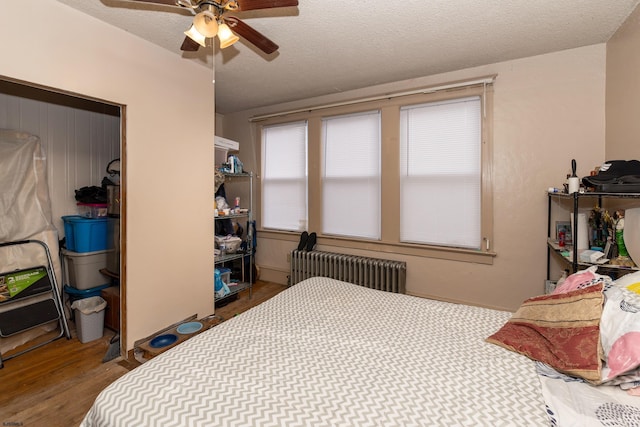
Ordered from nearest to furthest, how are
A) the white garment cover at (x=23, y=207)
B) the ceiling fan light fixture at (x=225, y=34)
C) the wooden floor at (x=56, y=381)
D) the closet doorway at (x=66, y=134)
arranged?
the ceiling fan light fixture at (x=225, y=34) < the wooden floor at (x=56, y=381) < the white garment cover at (x=23, y=207) < the closet doorway at (x=66, y=134)

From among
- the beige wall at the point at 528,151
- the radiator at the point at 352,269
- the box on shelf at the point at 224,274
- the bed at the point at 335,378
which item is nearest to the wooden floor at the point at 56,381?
the bed at the point at 335,378

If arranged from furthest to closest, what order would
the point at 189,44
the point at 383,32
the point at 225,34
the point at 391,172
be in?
the point at 391,172
the point at 383,32
the point at 189,44
the point at 225,34

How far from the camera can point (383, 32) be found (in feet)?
7.02

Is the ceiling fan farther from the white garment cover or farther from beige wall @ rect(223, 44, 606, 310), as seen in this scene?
the white garment cover

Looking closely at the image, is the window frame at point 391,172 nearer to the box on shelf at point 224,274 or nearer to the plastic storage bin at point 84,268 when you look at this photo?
the box on shelf at point 224,274

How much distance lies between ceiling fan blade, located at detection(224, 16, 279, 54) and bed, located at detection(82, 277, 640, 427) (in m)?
1.65

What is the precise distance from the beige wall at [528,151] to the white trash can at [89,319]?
3.18 m

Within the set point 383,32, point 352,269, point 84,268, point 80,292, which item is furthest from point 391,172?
point 80,292

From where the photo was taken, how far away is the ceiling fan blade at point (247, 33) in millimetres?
1602

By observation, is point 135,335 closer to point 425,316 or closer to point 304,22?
point 425,316

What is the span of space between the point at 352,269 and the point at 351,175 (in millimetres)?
1085

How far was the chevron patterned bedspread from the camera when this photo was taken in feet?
3.12

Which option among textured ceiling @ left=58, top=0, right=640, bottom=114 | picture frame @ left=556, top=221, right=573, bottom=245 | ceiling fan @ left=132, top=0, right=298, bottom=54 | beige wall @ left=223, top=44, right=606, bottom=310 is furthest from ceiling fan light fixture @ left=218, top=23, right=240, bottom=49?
picture frame @ left=556, top=221, right=573, bottom=245

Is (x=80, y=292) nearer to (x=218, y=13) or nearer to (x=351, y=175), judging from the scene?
(x=218, y=13)
